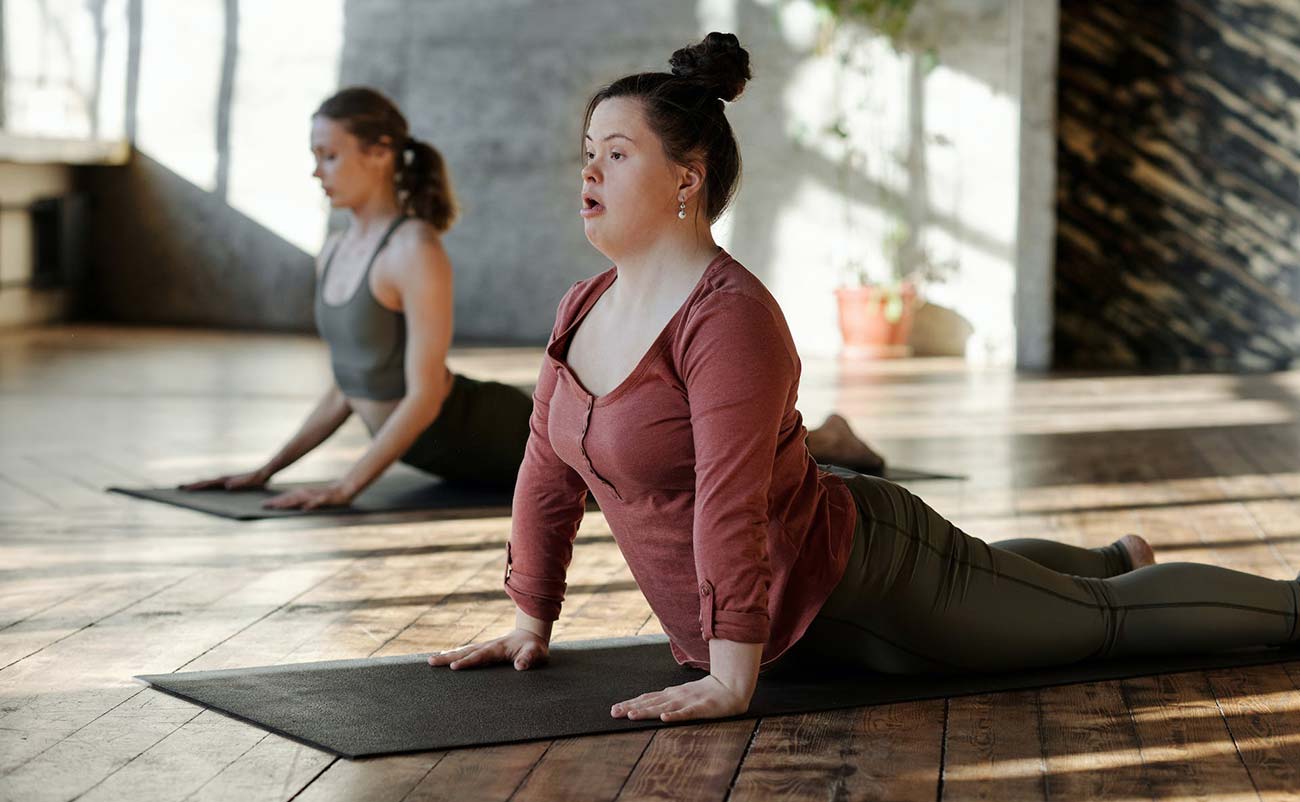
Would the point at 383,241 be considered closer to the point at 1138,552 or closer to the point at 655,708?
the point at 1138,552

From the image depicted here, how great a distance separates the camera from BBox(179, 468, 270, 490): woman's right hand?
13.6ft

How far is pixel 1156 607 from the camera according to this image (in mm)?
2342

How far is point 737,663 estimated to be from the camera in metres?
2.00

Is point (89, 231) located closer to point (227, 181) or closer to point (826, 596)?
point (227, 181)

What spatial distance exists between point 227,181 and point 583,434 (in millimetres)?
9150

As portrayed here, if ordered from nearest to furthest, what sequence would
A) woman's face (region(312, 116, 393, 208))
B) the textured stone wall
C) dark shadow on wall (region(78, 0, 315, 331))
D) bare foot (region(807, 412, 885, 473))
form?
woman's face (region(312, 116, 393, 208)) < bare foot (region(807, 412, 885, 473)) < the textured stone wall < dark shadow on wall (region(78, 0, 315, 331))

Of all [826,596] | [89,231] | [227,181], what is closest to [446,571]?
[826,596]

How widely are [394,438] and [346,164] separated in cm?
63

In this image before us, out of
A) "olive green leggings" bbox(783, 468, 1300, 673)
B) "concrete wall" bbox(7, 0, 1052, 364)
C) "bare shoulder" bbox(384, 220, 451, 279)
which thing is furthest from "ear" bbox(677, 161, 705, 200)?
"concrete wall" bbox(7, 0, 1052, 364)

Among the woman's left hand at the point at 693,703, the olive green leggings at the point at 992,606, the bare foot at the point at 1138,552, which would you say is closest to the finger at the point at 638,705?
the woman's left hand at the point at 693,703

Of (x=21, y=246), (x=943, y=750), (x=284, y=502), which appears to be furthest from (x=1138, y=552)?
(x=21, y=246)

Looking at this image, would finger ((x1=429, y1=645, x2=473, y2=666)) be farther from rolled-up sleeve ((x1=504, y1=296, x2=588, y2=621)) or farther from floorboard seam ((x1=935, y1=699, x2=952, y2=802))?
floorboard seam ((x1=935, y1=699, x2=952, y2=802))

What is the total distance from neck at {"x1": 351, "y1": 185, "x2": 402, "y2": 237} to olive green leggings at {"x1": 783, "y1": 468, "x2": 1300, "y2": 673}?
6.40 feet

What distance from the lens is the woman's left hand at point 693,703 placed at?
6.57ft
